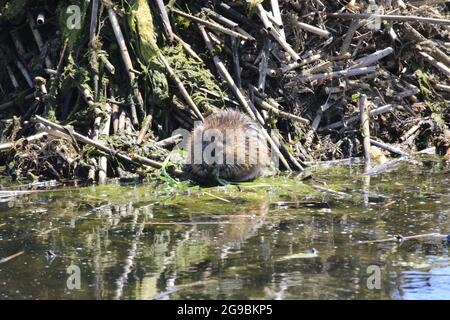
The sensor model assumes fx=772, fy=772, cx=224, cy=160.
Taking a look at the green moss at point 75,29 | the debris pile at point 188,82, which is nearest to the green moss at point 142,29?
the debris pile at point 188,82

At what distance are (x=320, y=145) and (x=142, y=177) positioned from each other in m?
2.25

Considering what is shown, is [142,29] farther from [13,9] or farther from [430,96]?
[430,96]

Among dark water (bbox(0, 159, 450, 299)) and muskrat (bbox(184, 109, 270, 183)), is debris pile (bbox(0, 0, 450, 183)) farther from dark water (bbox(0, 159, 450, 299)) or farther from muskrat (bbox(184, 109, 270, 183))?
dark water (bbox(0, 159, 450, 299))

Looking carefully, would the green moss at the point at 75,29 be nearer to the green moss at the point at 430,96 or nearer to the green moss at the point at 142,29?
the green moss at the point at 142,29

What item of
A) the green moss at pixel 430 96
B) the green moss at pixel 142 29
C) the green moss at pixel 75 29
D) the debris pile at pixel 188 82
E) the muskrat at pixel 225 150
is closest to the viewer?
the muskrat at pixel 225 150

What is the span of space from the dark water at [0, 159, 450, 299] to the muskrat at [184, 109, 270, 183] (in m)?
0.27

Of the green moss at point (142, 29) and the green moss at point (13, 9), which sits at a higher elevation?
the green moss at point (13, 9)

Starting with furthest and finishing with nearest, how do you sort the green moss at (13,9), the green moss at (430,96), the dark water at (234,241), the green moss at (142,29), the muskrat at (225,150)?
the green moss at (430,96) → the green moss at (13,9) → the green moss at (142,29) → the muskrat at (225,150) → the dark water at (234,241)

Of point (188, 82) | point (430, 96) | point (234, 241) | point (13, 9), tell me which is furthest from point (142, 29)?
point (430, 96)

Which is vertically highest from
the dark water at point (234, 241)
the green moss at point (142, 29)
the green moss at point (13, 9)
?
the green moss at point (13, 9)

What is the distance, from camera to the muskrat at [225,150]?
→ 777 centimetres

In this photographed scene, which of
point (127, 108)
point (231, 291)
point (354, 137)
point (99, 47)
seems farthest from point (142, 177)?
point (231, 291)

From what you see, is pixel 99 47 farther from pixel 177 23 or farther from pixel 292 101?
pixel 292 101

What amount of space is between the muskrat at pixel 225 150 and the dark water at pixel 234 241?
0.88 feet
